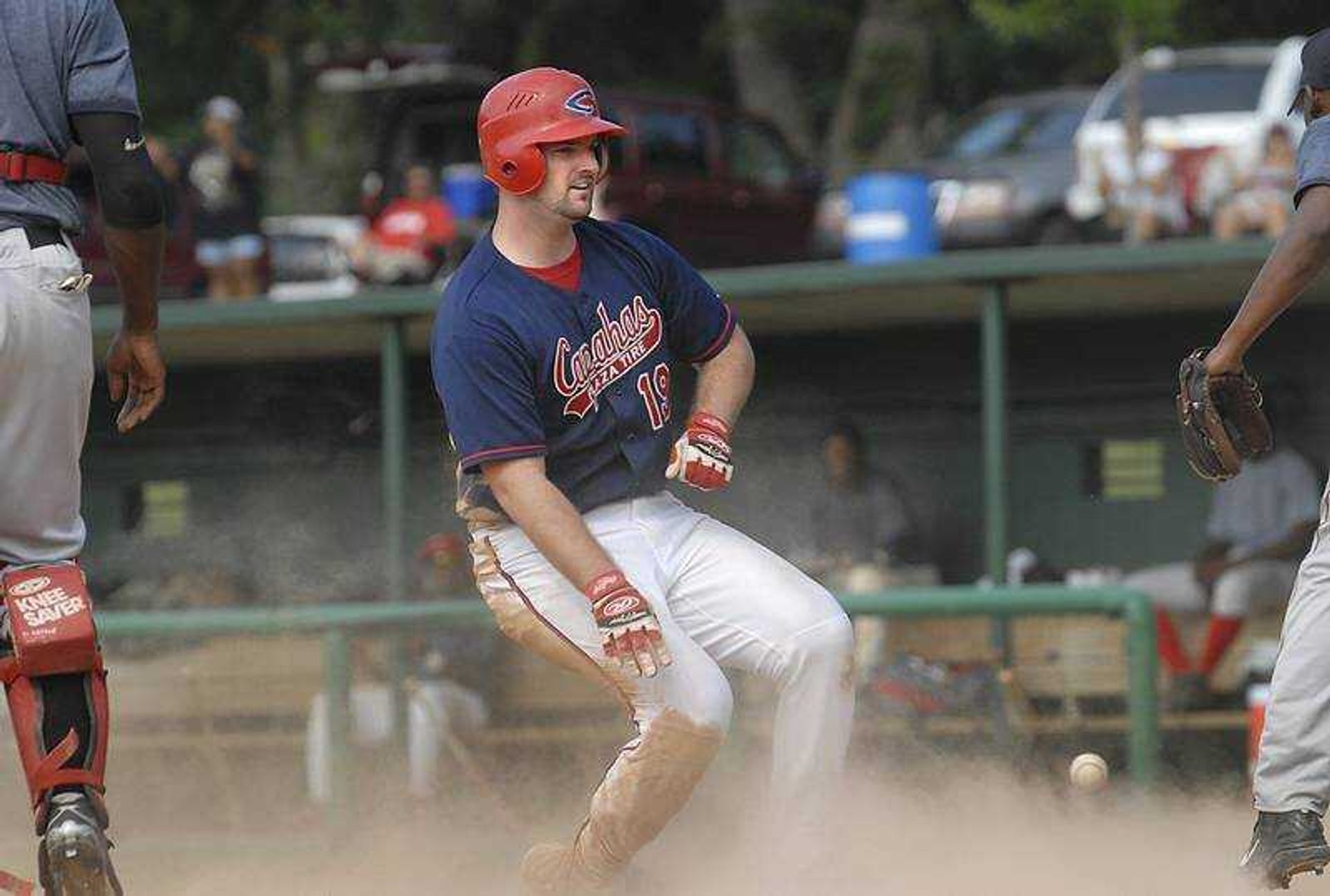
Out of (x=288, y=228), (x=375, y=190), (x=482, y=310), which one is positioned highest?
(x=482, y=310)

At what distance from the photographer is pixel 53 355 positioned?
4.97 m

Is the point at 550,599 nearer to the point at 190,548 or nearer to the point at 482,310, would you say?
the point at 482,310

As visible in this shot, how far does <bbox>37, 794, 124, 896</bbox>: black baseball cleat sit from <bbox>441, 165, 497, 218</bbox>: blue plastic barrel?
36.5ft

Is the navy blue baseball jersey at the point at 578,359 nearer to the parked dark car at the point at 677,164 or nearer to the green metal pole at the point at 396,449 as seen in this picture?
the green metal pole at the point at 396,449

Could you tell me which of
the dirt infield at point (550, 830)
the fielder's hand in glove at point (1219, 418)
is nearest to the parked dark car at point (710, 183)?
the dirt infield at point (550, 830)

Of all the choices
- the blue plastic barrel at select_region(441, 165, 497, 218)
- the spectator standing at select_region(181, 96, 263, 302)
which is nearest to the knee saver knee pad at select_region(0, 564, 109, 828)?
the spectator standing at select_region(181, 96, 263, 302)

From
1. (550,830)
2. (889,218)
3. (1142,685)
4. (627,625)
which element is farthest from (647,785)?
(889,218)

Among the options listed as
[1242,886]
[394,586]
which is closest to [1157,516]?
[394,586]

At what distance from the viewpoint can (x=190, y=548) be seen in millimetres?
12609

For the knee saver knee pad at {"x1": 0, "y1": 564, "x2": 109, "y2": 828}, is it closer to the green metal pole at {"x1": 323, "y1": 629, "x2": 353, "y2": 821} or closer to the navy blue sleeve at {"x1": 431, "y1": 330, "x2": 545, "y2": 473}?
→ the navy blue sleeve at {"x1": 431, "y1": 330, "x2": 545, "y2": 473}

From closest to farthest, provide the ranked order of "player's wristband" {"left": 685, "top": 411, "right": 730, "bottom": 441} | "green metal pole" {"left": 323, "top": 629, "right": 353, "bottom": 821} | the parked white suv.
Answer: "player's wristband" {"left": 685, "top": 411, "right": 730, "bottom": 441} → "green metal pole" {"left": 323, "top": 629, "right": 353, "bottom": 821} → the parked white suv

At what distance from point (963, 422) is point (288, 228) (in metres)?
16.4

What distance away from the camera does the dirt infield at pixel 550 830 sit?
7078 mm

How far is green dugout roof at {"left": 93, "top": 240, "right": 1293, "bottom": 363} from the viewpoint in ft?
32.6
